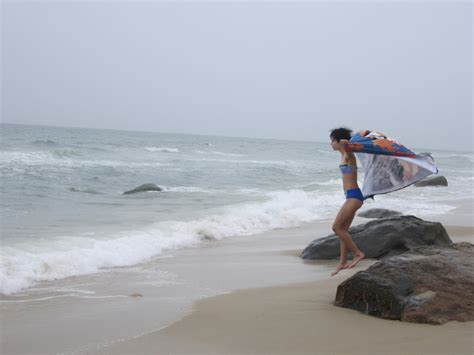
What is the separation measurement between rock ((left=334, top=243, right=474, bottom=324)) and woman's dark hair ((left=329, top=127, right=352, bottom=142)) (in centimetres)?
171

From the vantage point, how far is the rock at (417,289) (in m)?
4.92

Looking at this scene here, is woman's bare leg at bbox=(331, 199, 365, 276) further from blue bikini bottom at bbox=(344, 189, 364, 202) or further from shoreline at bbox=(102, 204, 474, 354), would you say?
shoreline at bbox=(102, 204, 474, 354)

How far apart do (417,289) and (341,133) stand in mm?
2261

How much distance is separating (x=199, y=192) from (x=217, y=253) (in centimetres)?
1132

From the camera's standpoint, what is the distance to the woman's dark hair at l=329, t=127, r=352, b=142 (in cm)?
666

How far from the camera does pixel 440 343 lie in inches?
171

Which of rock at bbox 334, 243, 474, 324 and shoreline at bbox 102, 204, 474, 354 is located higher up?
rock at bbox 334, 243, 474, 324

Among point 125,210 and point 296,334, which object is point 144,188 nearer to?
point 125,210

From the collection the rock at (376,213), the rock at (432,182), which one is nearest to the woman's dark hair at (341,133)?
the rock at (376,213)

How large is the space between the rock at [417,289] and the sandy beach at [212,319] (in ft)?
0.45

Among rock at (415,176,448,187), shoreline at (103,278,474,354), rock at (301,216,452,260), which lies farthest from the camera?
rock at (415,176,448,187)

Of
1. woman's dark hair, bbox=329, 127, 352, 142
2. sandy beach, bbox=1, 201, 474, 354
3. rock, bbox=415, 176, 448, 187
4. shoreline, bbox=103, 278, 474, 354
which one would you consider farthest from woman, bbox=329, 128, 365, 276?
rock, bbox=415, 176, 448, 187

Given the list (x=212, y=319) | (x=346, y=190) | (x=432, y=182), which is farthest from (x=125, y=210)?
(x=432, y=182)

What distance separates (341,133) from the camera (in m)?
6.67
